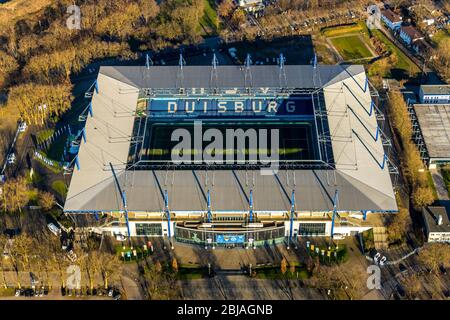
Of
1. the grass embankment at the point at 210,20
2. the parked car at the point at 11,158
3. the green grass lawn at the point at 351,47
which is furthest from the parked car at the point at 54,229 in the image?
the green grass lawn at the point at 351,47

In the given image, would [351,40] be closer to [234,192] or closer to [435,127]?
[435,127]

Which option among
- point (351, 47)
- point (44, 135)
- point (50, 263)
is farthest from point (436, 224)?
point (44, 135)

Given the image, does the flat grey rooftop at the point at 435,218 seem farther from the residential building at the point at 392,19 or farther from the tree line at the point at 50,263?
the residential building at the point at 392,19

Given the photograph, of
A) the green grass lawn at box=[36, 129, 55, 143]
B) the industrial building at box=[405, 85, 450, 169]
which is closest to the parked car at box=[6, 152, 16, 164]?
the green grass lawn at box=[36, 129, 55, 143]

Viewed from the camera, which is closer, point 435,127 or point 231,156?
point 231,156

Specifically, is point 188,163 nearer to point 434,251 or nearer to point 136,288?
point 136,288

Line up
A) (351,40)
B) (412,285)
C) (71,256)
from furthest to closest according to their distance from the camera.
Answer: (351,40) → (71,256) → (412,285)
